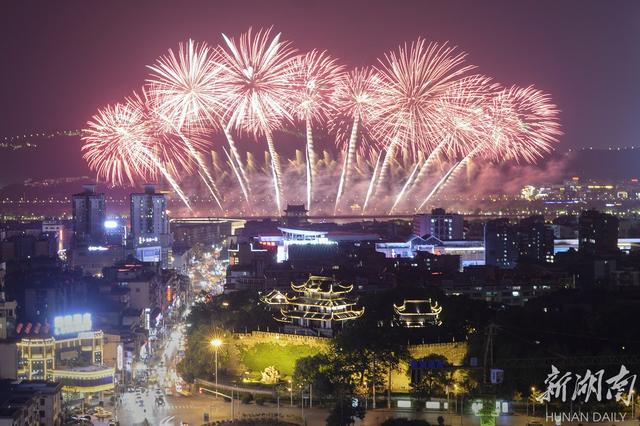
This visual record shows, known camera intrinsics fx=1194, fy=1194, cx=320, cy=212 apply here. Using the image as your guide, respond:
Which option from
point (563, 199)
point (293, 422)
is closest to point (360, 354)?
point (293, 422)

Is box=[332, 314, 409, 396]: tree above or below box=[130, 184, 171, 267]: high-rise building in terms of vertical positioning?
below

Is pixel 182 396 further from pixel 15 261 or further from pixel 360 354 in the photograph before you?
pixel 15 261

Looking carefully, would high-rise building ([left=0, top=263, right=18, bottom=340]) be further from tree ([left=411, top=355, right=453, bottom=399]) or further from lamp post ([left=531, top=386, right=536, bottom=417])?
lamp post ([left=531, top=386, right=536, bottom=417])

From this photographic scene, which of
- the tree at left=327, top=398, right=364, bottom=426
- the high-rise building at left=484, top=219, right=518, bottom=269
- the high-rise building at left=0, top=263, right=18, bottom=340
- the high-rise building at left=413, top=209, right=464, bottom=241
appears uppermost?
the high-rise building at left=413, top=209, right=464, bottom=241

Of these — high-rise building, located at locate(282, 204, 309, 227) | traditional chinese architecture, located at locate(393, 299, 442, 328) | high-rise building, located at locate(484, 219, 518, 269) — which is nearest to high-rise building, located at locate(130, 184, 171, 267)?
high-rise building, located at locate(282, 204, 309, 227)

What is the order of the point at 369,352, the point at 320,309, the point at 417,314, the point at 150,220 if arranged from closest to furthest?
the point at 369,352 < the point at 417,314 < the point at 320,309 < the point at 150,220

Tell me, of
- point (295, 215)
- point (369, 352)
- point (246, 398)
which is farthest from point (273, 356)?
point (295, 215)

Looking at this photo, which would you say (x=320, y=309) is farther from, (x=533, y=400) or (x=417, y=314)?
(x=533, y=400)
